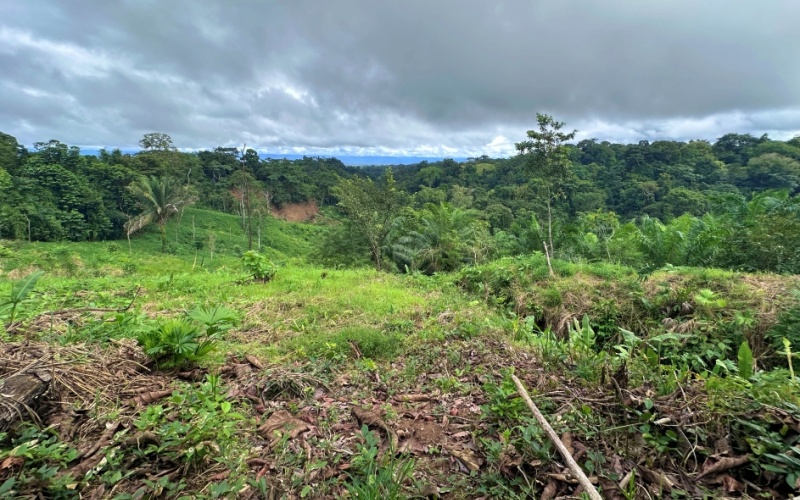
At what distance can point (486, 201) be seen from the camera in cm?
4003

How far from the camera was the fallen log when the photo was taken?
6.78ft

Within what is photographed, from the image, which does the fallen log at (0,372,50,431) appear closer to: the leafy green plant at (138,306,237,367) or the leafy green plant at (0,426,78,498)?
the leafy green plant at (0,426,78,498)

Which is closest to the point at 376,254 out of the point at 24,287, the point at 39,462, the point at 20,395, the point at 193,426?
the point at 24,287

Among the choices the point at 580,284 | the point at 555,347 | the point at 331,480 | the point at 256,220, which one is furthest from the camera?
the point at 256,220

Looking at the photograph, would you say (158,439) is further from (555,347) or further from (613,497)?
(555,347)

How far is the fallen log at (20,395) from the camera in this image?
2066mm

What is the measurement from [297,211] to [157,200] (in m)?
24.2

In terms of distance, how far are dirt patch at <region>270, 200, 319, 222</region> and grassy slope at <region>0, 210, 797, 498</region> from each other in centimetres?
4527

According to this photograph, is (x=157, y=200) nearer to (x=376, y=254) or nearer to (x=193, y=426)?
(x=376, y=254)

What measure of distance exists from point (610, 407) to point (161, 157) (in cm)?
4998

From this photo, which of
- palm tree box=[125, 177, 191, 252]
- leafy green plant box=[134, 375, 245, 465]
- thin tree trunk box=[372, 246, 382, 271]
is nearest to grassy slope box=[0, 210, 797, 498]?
leafy green plant box=[134, 375, 245, 465]

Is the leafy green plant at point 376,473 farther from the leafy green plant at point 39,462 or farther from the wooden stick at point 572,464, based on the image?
the leafy green plant at point 39,462

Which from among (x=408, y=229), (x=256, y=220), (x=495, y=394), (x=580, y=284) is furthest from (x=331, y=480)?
(x=256, y=220)

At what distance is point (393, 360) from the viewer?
382cm
